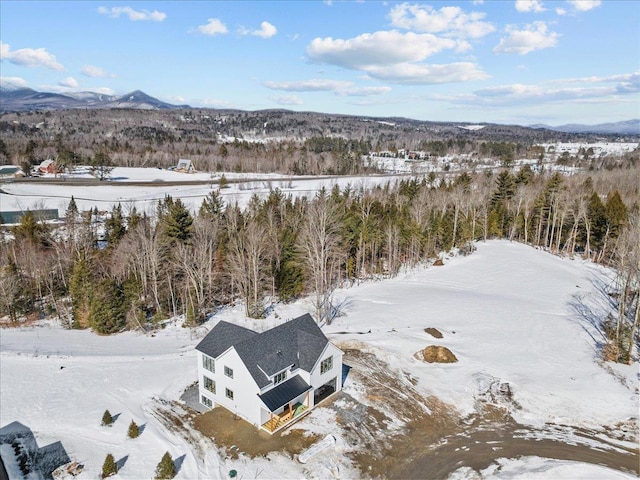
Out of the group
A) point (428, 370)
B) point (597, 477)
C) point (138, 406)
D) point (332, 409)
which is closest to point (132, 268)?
point (138, 406)

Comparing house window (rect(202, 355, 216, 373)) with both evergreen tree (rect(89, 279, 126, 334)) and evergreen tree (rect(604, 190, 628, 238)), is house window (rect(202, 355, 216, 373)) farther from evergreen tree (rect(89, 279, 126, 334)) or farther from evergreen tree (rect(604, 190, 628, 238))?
evergreen tree (rect(604, 190, 628, 238))

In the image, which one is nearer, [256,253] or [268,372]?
[268,372]

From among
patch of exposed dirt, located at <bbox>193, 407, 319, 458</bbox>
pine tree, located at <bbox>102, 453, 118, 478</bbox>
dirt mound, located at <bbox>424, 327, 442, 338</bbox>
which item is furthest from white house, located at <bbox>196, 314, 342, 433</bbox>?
dirt mound, located at <bbox>424, 327, 442, 338</bbox>

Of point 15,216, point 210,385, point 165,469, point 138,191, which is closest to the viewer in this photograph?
point 165,469

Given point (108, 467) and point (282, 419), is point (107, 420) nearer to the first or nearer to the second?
point (108, 467)

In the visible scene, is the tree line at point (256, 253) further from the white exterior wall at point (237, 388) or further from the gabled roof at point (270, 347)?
the white exterior wall at point (237, 388)

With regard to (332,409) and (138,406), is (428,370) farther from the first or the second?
(138,406)

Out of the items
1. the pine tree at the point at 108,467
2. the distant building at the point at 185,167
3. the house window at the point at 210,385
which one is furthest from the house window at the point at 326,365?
the distant building at the point at 185,167

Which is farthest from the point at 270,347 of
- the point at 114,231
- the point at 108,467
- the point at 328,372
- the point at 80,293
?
the point at 114,231
